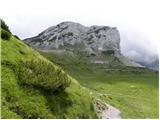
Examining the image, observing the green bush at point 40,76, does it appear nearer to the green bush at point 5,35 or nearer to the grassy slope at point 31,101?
the grassy slope at point 31,101

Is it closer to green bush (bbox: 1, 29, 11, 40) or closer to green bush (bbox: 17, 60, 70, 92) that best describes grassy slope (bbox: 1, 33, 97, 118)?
green bush (bbox: 17, 60, 70, 92)

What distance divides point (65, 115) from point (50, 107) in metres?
1.57

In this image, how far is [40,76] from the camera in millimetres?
24797

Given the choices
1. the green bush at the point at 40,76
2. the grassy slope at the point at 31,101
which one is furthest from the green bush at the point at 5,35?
the green bush at the point at 40,76

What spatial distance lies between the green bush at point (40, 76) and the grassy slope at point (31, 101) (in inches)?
14.1

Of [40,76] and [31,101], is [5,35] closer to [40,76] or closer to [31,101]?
[40,76]

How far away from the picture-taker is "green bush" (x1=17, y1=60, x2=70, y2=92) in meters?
24.6

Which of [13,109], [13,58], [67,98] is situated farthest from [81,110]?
[13,109]

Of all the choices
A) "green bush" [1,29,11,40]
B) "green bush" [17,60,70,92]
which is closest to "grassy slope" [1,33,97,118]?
"green bush" [17,60,70,92]

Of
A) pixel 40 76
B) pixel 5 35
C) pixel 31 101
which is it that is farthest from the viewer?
pixel 5 35

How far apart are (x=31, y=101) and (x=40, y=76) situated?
191 cm

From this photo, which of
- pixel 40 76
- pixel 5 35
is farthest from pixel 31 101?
pixel 5 35

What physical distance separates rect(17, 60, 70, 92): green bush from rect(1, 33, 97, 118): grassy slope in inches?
14.1

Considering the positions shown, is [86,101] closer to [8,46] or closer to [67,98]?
[67,98]
